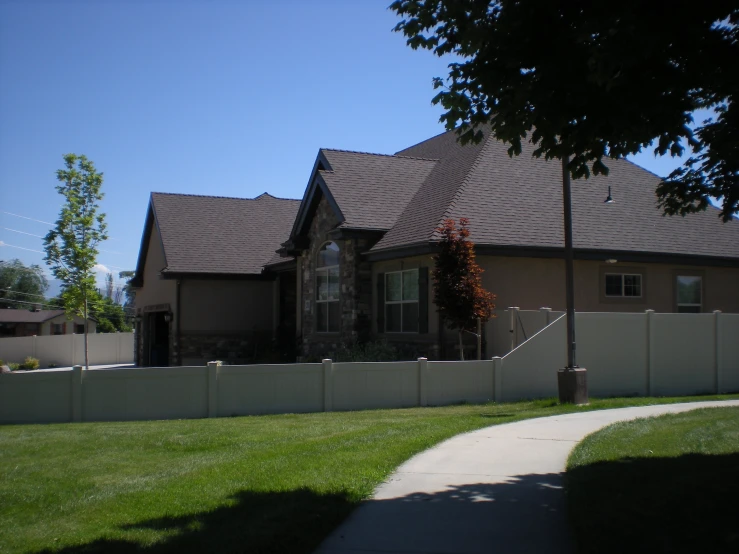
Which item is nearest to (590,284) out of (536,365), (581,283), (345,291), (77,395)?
(581,283)

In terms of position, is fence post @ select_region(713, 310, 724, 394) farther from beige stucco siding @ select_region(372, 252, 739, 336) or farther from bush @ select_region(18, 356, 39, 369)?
bush @ select_region(18, 356, 39, 369)

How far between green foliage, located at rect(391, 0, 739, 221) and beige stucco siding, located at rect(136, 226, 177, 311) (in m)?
20.9

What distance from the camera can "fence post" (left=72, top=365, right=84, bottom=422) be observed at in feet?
45.8

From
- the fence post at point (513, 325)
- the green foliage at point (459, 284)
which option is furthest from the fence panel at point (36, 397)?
the fence post at point (513, 325)

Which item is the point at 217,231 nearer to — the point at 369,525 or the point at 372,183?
the point at 372,183

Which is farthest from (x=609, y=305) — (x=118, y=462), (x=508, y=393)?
(x=118, y=462)

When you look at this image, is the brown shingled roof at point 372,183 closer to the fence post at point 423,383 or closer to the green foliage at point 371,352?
the green foliage at point 371,352

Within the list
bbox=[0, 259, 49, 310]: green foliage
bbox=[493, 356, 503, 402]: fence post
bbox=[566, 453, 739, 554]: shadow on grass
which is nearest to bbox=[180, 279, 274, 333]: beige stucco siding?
bbox=[493, 356, 503, 402]: fence post

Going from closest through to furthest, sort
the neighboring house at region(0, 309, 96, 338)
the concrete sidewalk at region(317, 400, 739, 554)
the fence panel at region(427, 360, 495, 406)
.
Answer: the concrete sidewalk at region(317, 400, 739, 554) → the fence panel at region(427, 360, 495, 406) → the neighboring house at region(0, 309, 96, 338)

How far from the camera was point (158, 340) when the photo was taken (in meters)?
31.7

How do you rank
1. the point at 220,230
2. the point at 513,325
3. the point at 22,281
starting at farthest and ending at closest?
the point at 22,281, the point at 220,230, the point at 513,325

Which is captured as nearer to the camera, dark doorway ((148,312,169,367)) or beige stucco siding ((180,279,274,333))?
beige stucco siding ((180,279,274,333))

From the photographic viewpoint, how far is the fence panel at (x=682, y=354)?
17234 millimetres

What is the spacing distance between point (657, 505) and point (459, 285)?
404 inches
